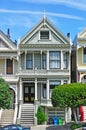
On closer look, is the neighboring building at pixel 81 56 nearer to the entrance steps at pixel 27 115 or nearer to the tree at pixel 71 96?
the entrance steps at pixel 27 115

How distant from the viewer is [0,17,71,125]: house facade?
58.3m

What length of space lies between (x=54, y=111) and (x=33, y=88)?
420 centimetres

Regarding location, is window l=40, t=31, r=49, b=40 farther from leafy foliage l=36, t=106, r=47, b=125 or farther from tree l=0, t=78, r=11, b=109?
tree l=0, t=78, r=11, b=109

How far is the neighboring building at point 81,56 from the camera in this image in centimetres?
5859

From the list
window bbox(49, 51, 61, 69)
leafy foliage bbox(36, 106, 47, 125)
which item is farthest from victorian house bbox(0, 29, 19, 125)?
window bbox(49, 51, 61, 69)

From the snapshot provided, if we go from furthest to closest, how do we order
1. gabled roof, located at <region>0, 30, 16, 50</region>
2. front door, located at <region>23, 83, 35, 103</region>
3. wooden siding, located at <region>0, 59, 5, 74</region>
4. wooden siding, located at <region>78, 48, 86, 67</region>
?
1. front door, located at <region>23, 83, 35, 103</region>
2. wooden siding, located at <region>0, 59, 5, 74</region>
3. wooden siding, located at <region>78, 48, 86, 67</region>
4. gabled roof, located at <region>0, 30, 16, 50</region>

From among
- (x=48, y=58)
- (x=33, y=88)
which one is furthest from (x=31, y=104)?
(x=48, y=58)

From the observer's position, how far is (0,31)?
58469mm

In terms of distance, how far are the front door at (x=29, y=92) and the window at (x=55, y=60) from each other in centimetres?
393

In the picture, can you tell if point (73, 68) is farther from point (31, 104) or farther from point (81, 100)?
point (81, 100)

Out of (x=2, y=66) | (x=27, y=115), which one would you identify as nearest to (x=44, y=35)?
(x=2, y=66)

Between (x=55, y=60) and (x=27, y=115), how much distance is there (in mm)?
7842

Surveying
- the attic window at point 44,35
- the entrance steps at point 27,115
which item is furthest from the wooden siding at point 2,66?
the attic window at point 44,35

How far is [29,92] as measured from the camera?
6066 cm
